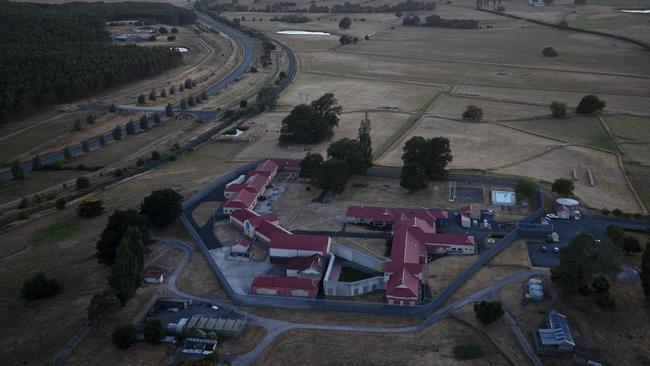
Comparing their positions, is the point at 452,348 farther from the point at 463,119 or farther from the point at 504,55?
the point at 504,55

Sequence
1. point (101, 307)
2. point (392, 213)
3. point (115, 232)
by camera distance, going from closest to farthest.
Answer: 1. point (101, 307)
2. point (115, 232)
3. point (392, 213)

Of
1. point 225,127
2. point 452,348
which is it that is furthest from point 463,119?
point 452,348

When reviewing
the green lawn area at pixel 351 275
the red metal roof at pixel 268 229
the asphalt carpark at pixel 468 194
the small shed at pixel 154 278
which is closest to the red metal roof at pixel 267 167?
the red metal roof at pixel 268 229

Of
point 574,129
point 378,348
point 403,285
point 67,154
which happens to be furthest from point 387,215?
point 67,154

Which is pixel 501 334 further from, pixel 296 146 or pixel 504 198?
pixel 296 146

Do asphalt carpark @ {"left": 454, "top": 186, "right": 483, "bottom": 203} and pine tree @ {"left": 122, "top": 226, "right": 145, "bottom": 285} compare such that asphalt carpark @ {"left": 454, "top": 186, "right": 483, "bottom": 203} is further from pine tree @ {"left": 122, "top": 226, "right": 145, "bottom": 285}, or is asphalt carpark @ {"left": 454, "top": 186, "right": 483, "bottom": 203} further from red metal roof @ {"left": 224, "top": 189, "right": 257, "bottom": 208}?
pine tree @ {"left": 122, "top": 226, "right": 145, "bottom": 285}

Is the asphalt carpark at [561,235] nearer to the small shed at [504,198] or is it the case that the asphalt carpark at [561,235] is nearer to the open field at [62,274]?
the small shed at [504,198]
